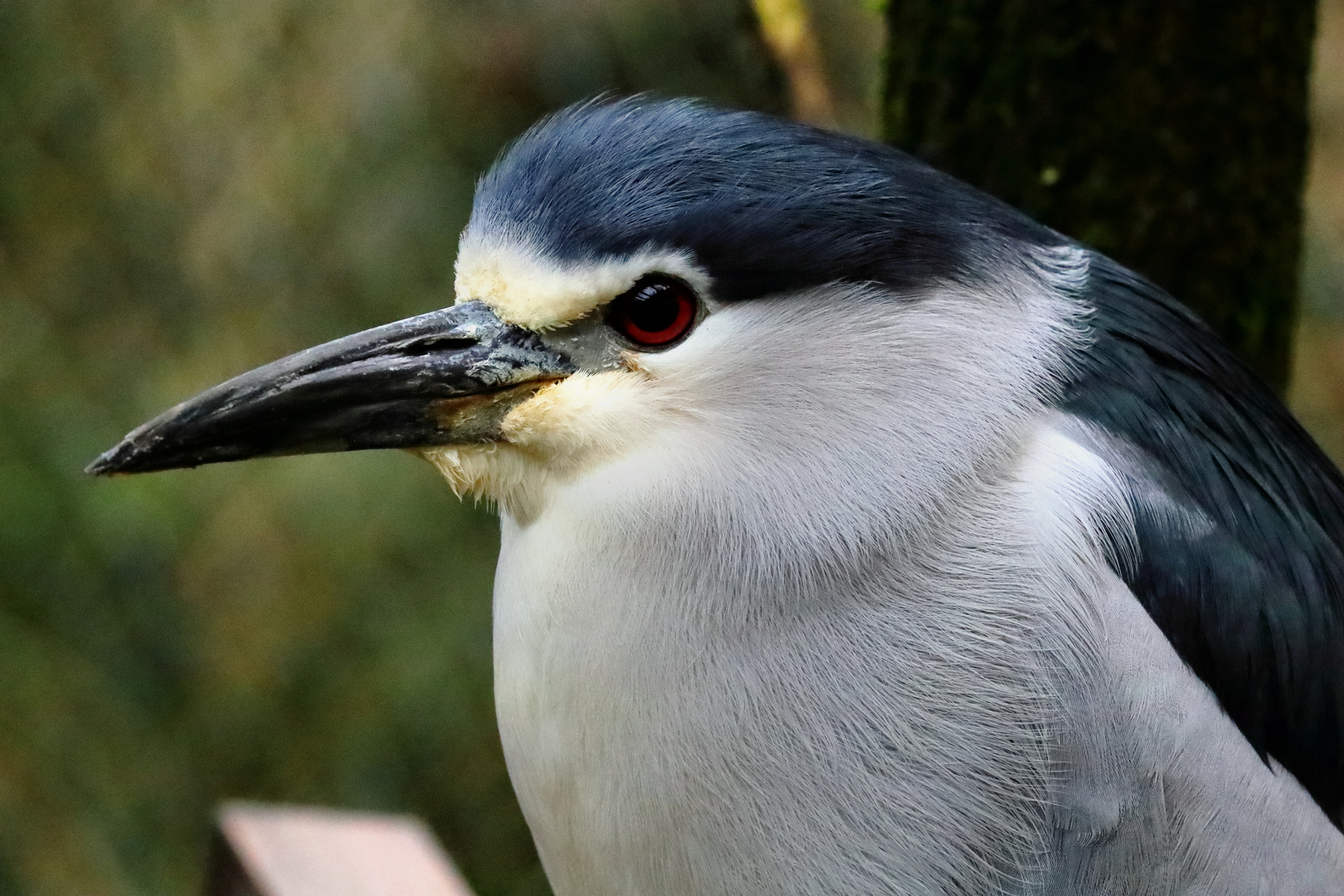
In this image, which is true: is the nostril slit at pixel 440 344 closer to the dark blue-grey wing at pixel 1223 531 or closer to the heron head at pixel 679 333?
the heron head at pixel 679 333

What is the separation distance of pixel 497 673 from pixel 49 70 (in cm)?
269

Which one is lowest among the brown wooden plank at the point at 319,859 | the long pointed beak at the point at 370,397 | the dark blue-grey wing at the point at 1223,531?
the brown wooden plank at the point at 319,859

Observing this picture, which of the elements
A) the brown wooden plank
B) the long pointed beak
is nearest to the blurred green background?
the brown wooden plank

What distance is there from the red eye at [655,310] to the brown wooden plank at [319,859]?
98cm

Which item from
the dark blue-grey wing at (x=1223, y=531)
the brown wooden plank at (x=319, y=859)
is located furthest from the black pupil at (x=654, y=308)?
the brown wooden plank at (x=319, y=859)

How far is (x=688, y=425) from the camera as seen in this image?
141 cm

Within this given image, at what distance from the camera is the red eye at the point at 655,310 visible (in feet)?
4.57

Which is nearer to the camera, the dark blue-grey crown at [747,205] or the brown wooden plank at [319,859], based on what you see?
the dark blue-grey crown at [747,205]

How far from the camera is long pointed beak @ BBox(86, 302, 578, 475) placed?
4.70ft

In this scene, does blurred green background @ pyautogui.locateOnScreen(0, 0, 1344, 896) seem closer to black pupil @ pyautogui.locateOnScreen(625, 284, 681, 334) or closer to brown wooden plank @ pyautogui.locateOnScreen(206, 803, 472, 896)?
brown wooden plank @ pyautogui.locateOnScreen(206, 803, 472, 896)

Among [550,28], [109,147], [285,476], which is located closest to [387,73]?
[550,28]

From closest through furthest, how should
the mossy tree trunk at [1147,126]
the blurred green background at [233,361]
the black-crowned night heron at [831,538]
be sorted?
the black-crowned night heron at [831,538]
the mossy tree trunk at [1147,126]
the blurred green background at [233,361]

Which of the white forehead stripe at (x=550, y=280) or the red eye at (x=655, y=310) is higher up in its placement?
the white forehead stripe at (x=550, y=280)

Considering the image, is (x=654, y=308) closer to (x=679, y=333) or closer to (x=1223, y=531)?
(x=679, y=333)
